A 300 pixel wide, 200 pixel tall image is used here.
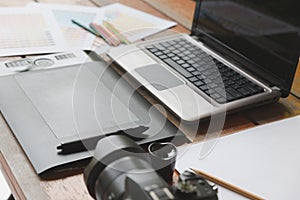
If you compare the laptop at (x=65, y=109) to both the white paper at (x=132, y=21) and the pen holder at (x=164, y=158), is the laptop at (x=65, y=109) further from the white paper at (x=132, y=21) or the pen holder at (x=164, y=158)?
the white paper at (x=132, y=21)

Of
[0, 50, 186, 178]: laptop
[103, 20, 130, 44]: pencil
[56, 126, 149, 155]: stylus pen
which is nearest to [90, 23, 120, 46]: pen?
[103, 20, 130, 44]: pencil

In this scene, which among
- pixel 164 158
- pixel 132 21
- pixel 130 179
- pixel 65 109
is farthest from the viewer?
pixel 132 21

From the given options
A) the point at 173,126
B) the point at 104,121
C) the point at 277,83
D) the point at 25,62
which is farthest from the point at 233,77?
the point at 25,62

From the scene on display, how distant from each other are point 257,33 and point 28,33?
0.53 meters

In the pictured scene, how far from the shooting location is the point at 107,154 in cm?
61

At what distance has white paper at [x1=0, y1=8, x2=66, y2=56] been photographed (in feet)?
3.55

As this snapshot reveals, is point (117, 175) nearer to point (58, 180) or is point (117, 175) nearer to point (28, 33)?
point (58, 180)

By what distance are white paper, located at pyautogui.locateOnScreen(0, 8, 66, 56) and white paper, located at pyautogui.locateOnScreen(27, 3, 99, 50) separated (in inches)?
0.7

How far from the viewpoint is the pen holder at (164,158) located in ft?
2.29

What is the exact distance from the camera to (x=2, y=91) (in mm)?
898

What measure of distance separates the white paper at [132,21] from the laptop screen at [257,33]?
0.45ft

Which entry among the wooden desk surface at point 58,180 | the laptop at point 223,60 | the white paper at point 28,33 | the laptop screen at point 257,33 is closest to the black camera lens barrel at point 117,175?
the wooden desk surface at point 58,180

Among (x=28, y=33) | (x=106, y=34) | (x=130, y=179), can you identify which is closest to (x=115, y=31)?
(x=106, y=34)

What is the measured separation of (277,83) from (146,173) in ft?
1.52
